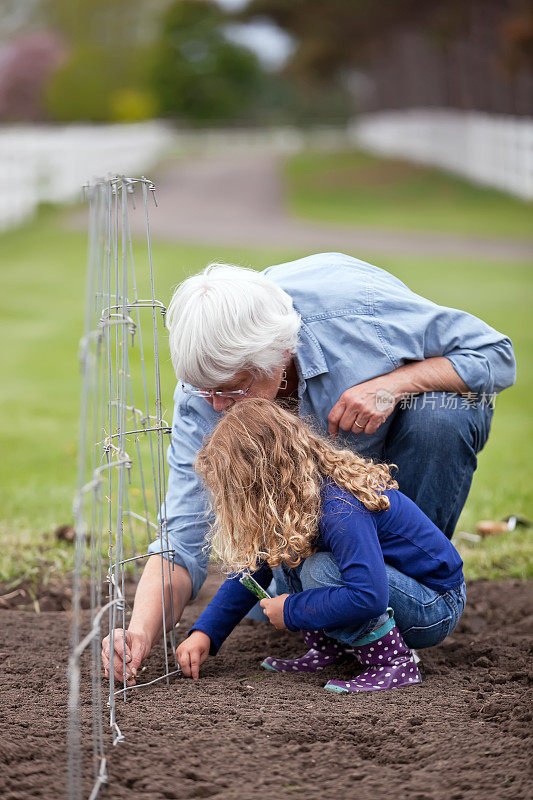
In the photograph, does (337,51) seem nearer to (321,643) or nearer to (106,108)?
(106,108)

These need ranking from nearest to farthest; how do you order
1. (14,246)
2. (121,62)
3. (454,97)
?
(14,246) → (454,97) → (121,62)

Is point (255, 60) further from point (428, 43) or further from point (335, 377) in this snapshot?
point (335, 377)

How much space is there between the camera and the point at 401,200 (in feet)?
67.4

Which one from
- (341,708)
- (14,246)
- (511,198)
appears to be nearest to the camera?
(341,708)

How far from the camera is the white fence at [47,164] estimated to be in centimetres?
1606

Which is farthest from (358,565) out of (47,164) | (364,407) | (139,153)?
(139,153)

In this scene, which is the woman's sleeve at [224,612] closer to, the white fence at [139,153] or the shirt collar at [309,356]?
the shirt collar at [309,356]

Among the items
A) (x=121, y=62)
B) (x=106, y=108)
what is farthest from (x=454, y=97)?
(x=121, y=62)

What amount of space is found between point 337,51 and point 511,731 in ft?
123

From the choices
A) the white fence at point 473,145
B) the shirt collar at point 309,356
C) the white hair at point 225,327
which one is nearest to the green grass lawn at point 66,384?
the white hair at point 225,327

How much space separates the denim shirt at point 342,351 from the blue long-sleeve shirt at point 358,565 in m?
0.18

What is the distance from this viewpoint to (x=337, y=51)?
37.0 metres

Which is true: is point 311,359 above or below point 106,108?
below

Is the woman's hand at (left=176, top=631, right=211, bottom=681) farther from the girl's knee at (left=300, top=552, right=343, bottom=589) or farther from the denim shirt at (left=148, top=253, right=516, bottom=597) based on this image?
the girl's knee at (left=300, top=552, right=343, bottom=589)
